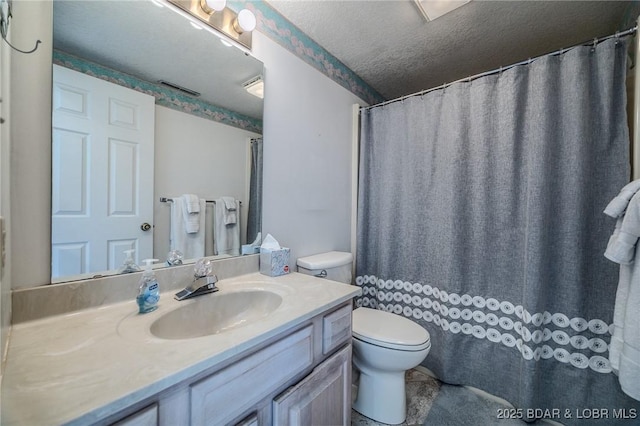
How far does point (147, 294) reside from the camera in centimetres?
78

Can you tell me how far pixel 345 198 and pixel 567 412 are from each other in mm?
1648

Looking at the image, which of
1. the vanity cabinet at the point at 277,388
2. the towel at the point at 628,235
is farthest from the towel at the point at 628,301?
the vanity cabinet at the point at 277,388

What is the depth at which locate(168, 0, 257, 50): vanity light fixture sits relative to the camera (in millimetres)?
1011

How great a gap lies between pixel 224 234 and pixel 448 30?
172 centimetres

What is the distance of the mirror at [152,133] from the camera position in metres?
0.77

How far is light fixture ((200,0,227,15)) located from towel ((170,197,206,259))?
82 cm

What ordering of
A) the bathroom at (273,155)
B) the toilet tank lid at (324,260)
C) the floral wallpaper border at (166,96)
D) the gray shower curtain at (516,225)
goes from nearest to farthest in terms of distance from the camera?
the bathroom at (273,155) → the floral wallpaper border at (166,96) → the gray shower curtain at (516,225) → the toilet tank lid at (324,260)

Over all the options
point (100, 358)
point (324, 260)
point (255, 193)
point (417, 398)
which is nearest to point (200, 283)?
point (100, 358)

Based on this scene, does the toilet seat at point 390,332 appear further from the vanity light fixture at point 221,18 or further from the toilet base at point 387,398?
the vanity light fixture at point 221,18

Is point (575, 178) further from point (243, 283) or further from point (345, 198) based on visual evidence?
point (243, 283)

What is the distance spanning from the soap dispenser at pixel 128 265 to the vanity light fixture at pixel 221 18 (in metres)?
0.97

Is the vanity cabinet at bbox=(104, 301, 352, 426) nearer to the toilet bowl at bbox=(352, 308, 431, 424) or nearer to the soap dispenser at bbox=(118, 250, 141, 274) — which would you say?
the toilet bowl at bbox=(352, 308, 431, 424)

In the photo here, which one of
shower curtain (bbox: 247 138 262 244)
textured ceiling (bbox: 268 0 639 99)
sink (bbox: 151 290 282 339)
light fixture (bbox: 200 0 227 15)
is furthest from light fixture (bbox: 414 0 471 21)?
sink (bbox: 151 290 282 339)

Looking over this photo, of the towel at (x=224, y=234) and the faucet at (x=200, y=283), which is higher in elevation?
the towel at (x=224, y=234)
